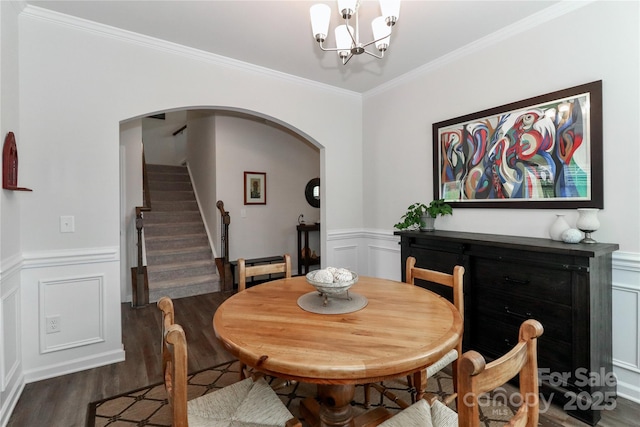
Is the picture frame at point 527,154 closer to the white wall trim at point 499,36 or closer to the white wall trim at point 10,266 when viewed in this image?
the white wall trim at point 499,36

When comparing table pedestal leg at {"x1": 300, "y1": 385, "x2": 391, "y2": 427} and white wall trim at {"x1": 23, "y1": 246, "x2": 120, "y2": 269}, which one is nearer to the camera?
table pedestal leg at {"x1": 300, "y1": 385, "x2": 391, "y2": 427}

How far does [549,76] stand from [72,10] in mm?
3596

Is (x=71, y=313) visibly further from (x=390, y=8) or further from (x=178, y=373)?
(x=390, y=8)

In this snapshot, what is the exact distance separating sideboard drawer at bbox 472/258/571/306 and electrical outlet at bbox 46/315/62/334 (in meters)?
3.20

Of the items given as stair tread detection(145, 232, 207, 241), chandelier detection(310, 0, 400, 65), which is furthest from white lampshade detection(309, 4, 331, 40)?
stair tread detection(145, 232, 207, 241)

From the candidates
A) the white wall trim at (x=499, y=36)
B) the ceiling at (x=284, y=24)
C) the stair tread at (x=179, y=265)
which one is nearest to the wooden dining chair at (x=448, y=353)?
the ceiling at (x=284, y=24)

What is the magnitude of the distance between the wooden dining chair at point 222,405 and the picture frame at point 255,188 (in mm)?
4051

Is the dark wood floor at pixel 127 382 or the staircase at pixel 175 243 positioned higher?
the staircase at pixel 175 243

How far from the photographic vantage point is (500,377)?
84cm

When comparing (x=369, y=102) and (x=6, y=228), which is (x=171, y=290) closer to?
(x=6, y=228)

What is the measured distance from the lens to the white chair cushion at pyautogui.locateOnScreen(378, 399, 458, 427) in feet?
3.82

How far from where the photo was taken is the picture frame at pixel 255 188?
526 centimetres

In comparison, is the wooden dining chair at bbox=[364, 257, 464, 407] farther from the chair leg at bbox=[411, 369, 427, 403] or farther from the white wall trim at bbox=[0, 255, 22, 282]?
the white wall trim at bbox=[0, 255, 22, 282]

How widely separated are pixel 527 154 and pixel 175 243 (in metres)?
4.86
